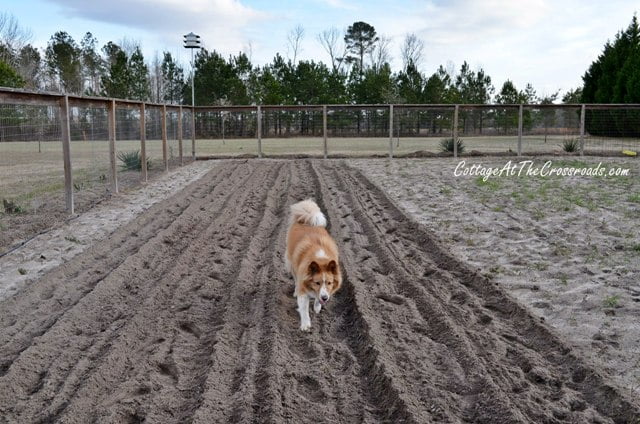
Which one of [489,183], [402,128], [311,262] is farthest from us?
[402,128]

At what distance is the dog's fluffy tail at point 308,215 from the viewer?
19.5 feet

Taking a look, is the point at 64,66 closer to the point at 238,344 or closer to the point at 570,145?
the point at 570,145

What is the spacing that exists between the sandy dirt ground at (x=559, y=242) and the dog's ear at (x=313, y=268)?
1.92 meters

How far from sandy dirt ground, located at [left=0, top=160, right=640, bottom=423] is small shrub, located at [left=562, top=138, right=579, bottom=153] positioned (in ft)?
53.8

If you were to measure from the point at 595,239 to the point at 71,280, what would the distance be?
6.14 metres

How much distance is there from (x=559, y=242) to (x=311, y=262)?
12.7 feet

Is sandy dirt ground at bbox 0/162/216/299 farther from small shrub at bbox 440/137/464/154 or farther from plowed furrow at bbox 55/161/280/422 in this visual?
small shrub at bbox 440/137/464/154

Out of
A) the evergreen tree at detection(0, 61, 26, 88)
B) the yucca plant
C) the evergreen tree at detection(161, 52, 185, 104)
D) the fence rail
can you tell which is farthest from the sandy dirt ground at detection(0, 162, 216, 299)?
the evergreen tree at detection(161, 52, 185, 104)

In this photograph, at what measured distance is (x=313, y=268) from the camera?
4.69m

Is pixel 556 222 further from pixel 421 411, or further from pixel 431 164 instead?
pixel 431 164

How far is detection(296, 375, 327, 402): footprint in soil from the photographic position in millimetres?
3607

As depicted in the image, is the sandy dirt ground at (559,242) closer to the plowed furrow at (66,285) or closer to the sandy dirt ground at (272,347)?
the sandy dirt ground at (272,347)

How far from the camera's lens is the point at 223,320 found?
16.0 ft

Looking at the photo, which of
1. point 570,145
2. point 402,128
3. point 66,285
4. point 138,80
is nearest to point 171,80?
point 138,80
